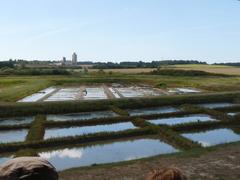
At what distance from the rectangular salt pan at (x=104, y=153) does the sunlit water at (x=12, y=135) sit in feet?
7.61

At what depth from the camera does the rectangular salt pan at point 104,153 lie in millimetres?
10570

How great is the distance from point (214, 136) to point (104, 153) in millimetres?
4939

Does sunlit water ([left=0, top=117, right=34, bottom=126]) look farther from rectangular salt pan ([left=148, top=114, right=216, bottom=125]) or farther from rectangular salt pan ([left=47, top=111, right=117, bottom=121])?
rectangular salt pan ([left=148, top=114, right=216, bottom=125])

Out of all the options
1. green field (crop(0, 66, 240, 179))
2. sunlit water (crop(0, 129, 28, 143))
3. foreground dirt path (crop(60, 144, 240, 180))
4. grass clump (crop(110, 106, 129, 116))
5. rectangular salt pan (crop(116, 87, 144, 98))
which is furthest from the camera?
rectangular salt pan (crop(116, 87, 144, 98))

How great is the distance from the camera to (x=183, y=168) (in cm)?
891

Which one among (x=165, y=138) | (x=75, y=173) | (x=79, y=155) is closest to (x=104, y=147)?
(x=79, y=155)

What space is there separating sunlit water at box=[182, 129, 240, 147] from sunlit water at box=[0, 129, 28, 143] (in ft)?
19.7

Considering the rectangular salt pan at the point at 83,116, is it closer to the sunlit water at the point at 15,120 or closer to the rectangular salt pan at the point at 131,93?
the sunlit water at the point at 15,120

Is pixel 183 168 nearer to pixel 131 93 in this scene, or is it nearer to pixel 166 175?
pixel 166 175

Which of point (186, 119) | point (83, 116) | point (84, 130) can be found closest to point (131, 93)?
point (83, 116)

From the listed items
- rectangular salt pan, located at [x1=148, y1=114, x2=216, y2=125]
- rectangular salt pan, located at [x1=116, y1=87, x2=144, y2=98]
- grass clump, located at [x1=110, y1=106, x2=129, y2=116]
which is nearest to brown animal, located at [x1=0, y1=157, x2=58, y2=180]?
rectangular salt pan, located at [x1=148, y1=114, x2=216, y2=125]

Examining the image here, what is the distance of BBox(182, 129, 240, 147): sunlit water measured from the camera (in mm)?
13367

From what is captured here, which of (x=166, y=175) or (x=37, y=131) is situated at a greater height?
(x=166, y=175)

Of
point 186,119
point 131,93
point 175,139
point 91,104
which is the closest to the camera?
point 175,139
